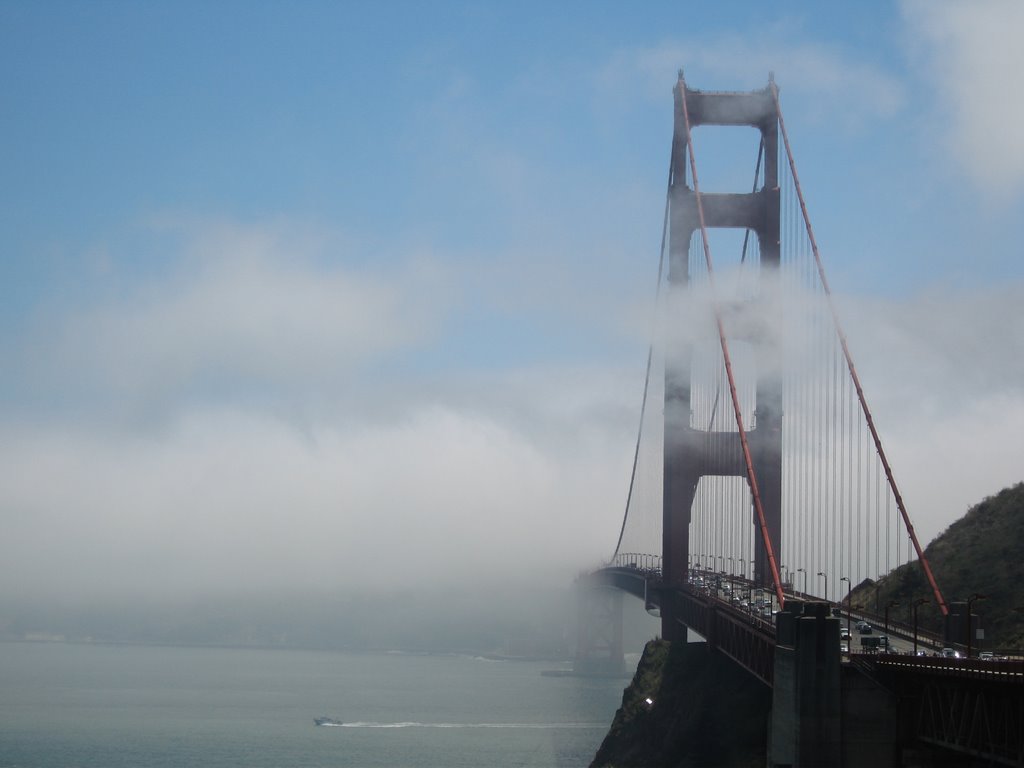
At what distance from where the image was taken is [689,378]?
57.7m

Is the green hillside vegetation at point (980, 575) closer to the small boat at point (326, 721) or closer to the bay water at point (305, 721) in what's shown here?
the bay water at point (305, 721)

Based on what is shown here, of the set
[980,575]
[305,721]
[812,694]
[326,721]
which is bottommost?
[305,721]

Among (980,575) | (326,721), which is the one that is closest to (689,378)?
(980,575)

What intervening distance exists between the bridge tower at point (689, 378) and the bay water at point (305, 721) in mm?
16698

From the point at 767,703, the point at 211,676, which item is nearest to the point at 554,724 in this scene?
the point at 767,703

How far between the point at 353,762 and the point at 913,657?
5049cm

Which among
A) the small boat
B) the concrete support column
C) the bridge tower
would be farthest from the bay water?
the concrete support column

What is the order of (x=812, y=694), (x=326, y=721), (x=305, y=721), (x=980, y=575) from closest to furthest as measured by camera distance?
(x=812, y=694), (x=980, y=575), (x=326, y=721), (x=305, y=721)

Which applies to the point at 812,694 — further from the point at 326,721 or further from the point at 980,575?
the point at 326,721

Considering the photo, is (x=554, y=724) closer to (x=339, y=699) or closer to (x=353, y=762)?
(x=353, y=762)

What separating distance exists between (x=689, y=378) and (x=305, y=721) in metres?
55.9

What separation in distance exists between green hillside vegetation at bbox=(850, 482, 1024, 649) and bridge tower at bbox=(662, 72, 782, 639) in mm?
5540

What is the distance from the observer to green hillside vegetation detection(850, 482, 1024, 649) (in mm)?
46469

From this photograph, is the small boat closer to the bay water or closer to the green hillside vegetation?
the bay water
